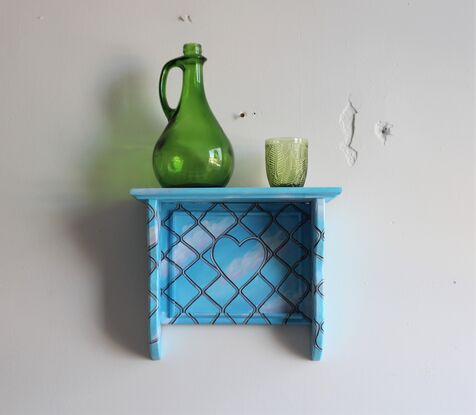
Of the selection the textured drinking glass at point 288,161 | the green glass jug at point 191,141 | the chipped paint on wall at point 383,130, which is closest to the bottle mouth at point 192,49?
the green glass jug at point 191,141

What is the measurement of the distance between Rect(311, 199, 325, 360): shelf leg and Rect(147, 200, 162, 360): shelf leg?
0.21 metres

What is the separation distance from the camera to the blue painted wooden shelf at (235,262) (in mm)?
678

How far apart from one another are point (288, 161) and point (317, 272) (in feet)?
0.49

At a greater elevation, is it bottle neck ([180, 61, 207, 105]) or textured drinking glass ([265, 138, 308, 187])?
bottle neck ([180, 61, 207, 105])

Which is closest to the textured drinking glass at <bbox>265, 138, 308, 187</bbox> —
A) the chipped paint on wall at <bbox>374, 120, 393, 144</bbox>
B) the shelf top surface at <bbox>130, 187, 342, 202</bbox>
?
the shelf top surface at <bbox>130, 187, 342, 202</bbox>

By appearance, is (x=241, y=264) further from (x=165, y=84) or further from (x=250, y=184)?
(x=165, y=84)

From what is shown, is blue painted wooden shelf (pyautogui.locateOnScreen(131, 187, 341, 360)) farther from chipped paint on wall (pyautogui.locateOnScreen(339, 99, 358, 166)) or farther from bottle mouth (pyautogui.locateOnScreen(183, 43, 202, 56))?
bottle mouth (pyautogui.locateOnScreen(183, 43, 202, 56))

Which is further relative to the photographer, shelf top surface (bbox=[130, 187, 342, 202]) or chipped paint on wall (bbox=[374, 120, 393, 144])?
chipped paint on wall (bbox=[374, 120, 393, 144])

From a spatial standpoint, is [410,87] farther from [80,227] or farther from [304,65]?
[80,227]

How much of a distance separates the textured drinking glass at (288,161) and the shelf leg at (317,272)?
1.7 inches

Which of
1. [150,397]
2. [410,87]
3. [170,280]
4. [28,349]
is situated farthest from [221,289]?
[410,87]

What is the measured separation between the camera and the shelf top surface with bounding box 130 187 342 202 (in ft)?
1.90

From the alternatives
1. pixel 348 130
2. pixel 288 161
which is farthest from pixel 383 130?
pixel 288 161

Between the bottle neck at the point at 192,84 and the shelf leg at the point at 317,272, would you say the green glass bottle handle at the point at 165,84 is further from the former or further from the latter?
the shelf leg at the point at 317,272
